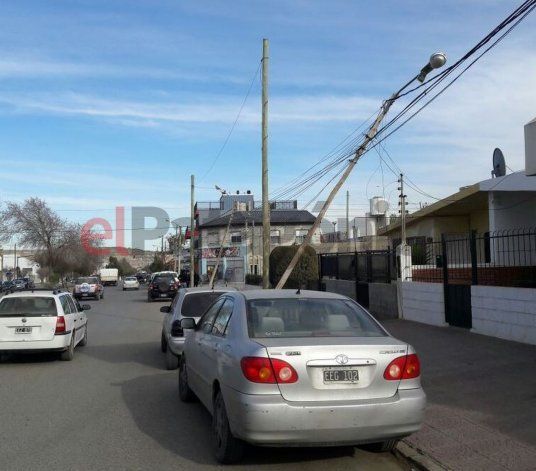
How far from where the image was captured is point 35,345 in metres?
11.4

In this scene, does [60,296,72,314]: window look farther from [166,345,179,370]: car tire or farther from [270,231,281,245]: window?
[270,231,281,245]: window

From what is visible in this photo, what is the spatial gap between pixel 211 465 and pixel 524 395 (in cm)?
423

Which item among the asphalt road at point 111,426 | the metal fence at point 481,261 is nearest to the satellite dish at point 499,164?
the metal fence at point 481,261

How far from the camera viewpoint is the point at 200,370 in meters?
6.67

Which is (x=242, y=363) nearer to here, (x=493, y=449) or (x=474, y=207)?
(x=493, y=449)

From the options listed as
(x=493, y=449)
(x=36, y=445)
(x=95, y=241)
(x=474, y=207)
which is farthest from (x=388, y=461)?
(x=95, y=241)

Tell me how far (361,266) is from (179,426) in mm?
15081

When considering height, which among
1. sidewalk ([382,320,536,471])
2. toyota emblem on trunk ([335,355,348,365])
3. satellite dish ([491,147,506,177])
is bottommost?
sidewalk ([382,320,536,471])

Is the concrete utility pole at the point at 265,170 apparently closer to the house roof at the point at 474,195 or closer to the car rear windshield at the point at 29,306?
the car rear windshield at the point at 29,306

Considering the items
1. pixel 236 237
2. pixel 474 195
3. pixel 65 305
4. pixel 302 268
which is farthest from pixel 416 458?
pixel 236 237

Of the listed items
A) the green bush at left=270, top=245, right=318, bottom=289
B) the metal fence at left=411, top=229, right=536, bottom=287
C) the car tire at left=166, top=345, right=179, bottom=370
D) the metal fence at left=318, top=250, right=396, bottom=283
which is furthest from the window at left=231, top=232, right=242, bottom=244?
the car tire at left=166, top=345, right=179, bottom=370

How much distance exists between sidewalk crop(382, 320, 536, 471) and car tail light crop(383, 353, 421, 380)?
86 cm

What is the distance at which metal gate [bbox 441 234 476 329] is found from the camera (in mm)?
13164

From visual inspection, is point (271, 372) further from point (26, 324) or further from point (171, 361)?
point (26, 324)
